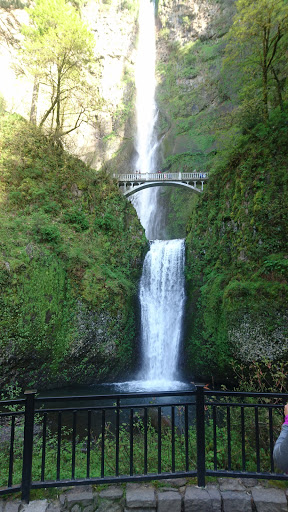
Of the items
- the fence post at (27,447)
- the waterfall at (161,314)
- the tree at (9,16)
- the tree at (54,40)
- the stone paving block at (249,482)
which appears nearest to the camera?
the fence post at (27,447)

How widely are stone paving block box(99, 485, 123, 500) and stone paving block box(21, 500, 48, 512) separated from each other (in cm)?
55

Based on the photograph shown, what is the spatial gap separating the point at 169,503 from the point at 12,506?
155cm

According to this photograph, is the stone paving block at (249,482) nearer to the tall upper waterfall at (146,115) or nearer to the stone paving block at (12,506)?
the stone paving block at (12,506)

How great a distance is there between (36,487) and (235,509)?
6.67 ft

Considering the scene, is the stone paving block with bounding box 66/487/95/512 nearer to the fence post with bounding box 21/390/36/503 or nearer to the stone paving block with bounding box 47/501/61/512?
the stone paving block with bounding box 47/501/61/512

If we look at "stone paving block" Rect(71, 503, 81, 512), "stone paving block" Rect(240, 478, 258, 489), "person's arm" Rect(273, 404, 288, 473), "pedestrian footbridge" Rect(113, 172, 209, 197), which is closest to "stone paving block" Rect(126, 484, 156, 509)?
"stone paving block" Rect(71, 503, 81, 512)

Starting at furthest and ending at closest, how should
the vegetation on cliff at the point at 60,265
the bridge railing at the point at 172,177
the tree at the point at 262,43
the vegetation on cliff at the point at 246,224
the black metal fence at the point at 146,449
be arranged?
the bridge railing at the point at 172,177
the tree at the point at 262,43
the vegetation on cliff at the point at 246,224
the vegetation on cliff at the point at 60,265
the black metal fence at the point at 146,449

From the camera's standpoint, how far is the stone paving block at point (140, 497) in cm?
288

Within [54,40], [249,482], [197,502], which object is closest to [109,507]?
[197,502]

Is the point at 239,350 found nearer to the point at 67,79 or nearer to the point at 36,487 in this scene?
the point at 36,487

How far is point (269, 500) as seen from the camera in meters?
2.89

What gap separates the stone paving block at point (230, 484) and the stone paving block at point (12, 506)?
6.84 ft

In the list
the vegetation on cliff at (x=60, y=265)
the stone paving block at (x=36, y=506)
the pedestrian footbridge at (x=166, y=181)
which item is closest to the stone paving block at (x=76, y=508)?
the stone paving block at (x=36, y=506)

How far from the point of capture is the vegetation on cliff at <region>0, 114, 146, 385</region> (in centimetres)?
1065
